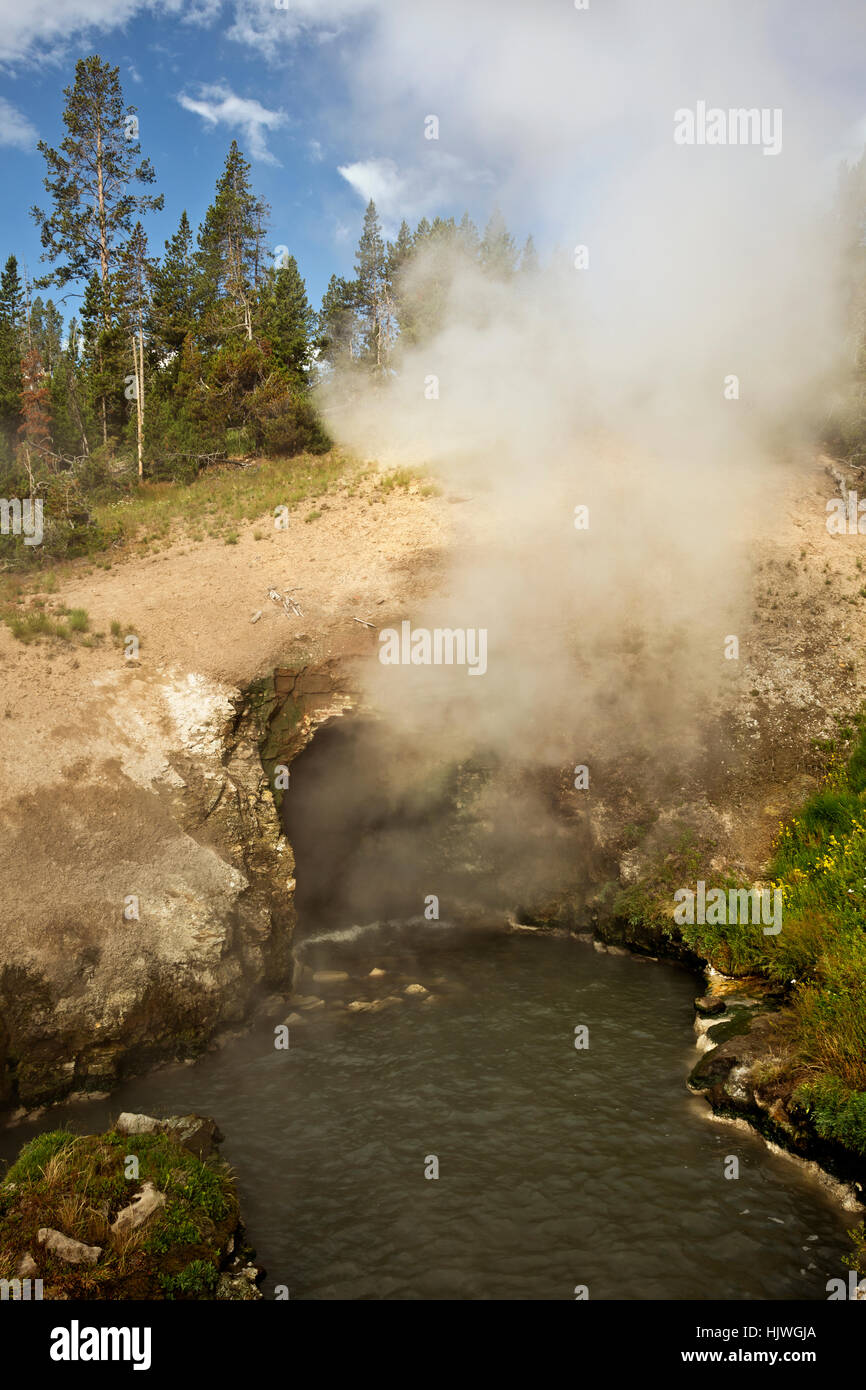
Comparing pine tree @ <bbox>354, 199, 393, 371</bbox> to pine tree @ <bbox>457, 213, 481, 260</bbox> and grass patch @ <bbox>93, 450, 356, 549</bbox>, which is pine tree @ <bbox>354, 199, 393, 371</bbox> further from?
grass patch @ <bbox>93, 450, 356, 549</bbox>

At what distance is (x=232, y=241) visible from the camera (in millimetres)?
35844

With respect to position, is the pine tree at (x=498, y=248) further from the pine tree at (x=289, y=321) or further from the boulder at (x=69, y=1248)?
the boulder at (x=69, y=1248)

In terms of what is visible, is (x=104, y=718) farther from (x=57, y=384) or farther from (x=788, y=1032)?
(x=57, y=384)

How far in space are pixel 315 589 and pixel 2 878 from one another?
28.3 feet

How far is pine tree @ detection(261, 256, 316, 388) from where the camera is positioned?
30.5 meters

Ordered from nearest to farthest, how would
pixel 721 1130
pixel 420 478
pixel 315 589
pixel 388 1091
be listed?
1. pixel 721 1130
2. pixel 388 1091
3. pixel 315 589
4. pixel 420 478

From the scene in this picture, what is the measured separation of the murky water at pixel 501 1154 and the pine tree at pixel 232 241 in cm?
3190

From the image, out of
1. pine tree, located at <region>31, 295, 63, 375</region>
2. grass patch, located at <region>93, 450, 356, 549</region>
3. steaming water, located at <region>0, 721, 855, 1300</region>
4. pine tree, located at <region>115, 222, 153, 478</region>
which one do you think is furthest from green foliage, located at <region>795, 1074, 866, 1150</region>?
pine tree, located at <region>31, 295, 63, 375</region>

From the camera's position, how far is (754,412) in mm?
22516

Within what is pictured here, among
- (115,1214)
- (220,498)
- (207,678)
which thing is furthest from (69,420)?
(115,1214)

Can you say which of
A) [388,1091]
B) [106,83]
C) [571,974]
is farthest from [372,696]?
[106,83]

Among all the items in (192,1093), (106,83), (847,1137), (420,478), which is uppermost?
(106,83)
